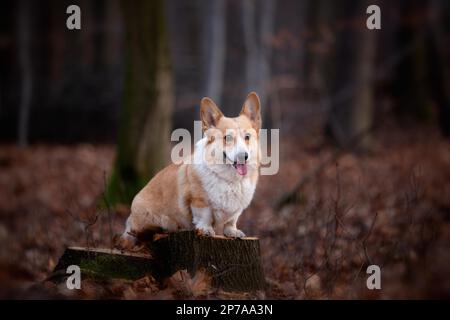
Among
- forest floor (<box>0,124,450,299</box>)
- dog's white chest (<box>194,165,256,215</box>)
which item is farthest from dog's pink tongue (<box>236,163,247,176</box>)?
forest floor (<box>0,124,450,299</box>)

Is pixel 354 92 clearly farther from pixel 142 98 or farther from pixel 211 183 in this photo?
pixel 211 183

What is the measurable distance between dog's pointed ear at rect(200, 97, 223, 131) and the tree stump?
3.39 ft

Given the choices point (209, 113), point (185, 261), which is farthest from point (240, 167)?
point (185, 261)

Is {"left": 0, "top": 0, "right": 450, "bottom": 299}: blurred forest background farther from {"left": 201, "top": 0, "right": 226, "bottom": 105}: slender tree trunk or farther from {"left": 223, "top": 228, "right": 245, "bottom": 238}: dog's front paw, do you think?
{"left": 223, "top": 228, "right": 245, "bottom": 238}: dog's front paw

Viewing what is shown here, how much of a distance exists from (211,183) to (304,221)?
98.9 inches

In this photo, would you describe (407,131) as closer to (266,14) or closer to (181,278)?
(266,14)

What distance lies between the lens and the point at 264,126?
17.2 m

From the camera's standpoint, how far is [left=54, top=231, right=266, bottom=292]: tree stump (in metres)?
4.79

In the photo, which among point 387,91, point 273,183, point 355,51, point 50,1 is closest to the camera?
point 273,183

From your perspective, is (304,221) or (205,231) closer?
(205,231)

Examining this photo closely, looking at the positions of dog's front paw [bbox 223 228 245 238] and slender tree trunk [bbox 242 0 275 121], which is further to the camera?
slender tree trunk [bbox 242 0 275 121]

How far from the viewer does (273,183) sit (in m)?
12.2
